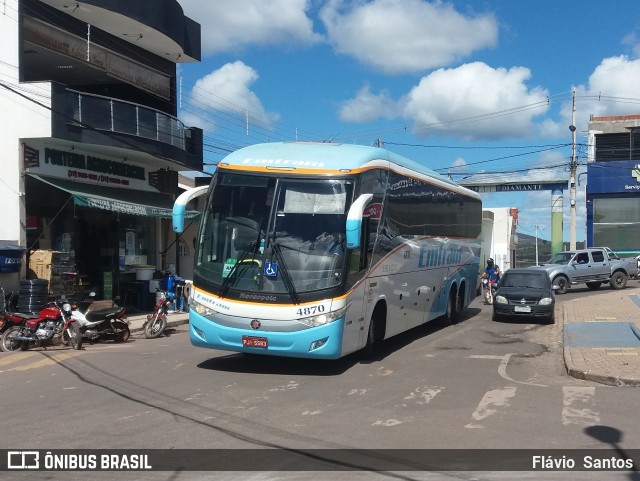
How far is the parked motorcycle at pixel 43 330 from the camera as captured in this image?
14273mm

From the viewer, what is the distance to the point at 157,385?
1051cm

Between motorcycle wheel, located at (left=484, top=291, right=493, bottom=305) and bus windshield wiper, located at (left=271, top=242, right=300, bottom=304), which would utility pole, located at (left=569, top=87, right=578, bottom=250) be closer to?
motorcycle wheel, located at (left=484, top=291, right=493, bottom=305)

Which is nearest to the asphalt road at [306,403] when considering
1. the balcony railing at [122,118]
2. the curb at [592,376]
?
the curb at [592,376]

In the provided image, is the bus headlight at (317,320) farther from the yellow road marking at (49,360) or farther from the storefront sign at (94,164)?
the storefront sign at (94,164)

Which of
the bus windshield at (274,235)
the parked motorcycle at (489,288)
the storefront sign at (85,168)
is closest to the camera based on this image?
the bus windshield at (274,235)

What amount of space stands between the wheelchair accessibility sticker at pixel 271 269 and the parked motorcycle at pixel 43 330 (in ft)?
18.7

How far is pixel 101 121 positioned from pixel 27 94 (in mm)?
2337

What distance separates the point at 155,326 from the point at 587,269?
22.3 meters

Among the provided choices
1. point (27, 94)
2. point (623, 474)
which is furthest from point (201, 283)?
point (27, 94)

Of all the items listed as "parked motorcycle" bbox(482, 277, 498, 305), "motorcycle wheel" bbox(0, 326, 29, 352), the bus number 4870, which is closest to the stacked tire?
"motorcycle wheel" bbox(0, 326, 29, 352)

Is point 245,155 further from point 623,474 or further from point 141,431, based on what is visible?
point 623,474

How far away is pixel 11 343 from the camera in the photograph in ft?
47.0

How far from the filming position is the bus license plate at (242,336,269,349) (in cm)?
1074

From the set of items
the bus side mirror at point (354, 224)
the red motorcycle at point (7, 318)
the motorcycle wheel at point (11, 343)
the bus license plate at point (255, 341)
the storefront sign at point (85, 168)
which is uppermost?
the storefront sign at point (85, 168)
